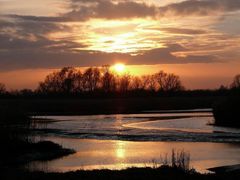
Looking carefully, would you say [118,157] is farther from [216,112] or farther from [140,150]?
[216,112]

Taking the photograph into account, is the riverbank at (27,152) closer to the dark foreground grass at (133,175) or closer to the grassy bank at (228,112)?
the dark foreground grass at (133,175)

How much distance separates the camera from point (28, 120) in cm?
2859

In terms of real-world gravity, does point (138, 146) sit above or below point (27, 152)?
below

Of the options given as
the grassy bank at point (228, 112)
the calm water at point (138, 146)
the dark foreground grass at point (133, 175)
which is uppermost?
the grassy bank at point (228, 112)

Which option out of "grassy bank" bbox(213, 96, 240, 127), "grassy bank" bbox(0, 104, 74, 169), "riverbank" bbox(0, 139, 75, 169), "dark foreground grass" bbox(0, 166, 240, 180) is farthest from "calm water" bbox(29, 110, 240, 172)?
"dark foreground grass" bbox(0, 166, 240, 180)

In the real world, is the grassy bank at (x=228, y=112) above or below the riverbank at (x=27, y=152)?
above

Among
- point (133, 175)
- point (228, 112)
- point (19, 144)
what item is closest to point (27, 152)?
point (19, 144)

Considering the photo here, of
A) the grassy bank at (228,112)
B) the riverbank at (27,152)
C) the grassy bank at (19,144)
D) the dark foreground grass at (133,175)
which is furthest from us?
the grassy bank at (228,112)

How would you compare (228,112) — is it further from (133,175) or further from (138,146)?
(133,175)

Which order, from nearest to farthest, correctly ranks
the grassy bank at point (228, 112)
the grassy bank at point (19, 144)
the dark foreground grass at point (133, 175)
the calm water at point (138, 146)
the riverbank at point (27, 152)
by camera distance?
the dark foreground grass at point (133, 175), the calm water at point (138, 146), the riverbank at point (27, 152), the grassy bank at point (19, 144), the grassy bank at point (228, 112)

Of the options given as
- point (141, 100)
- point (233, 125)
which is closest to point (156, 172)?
point (233, 125)

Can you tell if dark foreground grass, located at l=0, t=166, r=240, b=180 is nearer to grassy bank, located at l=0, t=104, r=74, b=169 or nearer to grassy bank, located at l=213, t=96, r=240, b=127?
grassy bank, located at l=0, t=104, r=74, b=169

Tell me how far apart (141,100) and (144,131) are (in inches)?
2533

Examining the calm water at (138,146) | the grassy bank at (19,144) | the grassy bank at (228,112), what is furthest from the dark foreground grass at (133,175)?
the grassy bank at (228,112)
